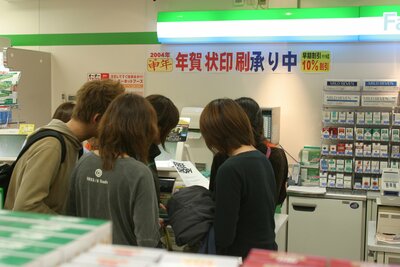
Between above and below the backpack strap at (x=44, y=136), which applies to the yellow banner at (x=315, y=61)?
above

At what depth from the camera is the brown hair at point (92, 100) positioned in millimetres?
2045

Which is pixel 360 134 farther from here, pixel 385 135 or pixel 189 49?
pixel 189 49

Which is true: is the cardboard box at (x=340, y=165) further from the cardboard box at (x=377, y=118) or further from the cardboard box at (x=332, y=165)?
the cardboard box at (x=377, y=118)

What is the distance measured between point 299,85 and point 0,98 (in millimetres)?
3315

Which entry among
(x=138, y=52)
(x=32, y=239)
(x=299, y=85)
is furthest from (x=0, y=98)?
(x=32, y=239)

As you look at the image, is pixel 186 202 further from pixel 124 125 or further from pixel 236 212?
pixel 124 125

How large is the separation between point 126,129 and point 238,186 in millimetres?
549

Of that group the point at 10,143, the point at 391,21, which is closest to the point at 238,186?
the point at 10,143

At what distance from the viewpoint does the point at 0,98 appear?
482 cm

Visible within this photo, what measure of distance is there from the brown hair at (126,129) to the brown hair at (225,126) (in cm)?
34

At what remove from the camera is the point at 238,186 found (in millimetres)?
2000

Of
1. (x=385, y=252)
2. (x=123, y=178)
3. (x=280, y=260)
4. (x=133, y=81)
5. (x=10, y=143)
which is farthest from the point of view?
(x=133, y=81)

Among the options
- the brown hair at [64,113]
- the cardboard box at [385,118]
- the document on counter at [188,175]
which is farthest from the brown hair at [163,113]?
the cardboard box at [385,118]

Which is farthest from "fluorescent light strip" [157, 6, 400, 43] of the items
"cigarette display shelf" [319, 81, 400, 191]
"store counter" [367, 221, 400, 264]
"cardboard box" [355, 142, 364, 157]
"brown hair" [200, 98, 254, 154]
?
"brown hair" [200, 98, 254, 154]
